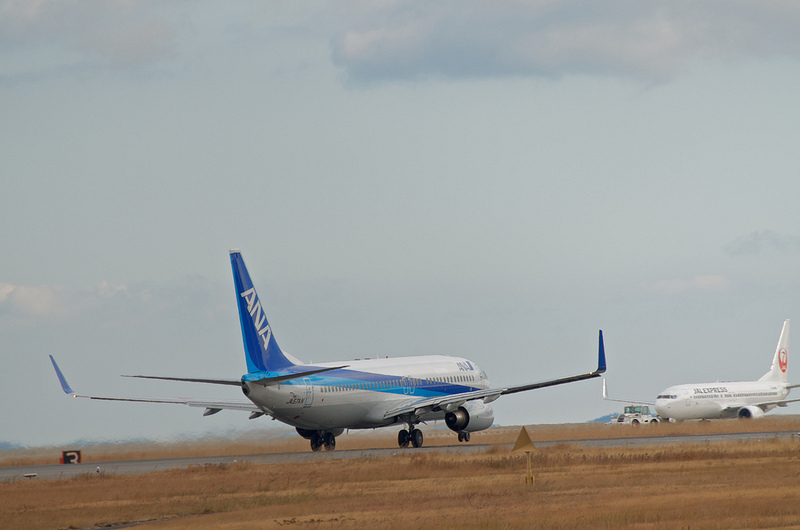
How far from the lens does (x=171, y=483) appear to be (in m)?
30.3

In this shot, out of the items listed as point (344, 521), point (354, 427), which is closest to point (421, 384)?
point (354, 427)

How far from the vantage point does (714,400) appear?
2889 inches

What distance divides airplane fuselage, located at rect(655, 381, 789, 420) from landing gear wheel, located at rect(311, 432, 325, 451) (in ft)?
111

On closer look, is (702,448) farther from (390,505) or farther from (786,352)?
(786,352)

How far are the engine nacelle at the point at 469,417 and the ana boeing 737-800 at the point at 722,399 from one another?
93.6 feet

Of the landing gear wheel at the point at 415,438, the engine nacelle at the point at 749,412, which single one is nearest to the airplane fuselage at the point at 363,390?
the landing gear wheel at the point at 415,438

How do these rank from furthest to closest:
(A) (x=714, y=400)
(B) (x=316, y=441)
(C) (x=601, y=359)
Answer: (A) (x=714, y=400) < (B) (x=316, y=441) < (C) (x=601, y=359)

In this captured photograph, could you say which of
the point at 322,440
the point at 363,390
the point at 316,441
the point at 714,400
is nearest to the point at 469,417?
the point at 363,390

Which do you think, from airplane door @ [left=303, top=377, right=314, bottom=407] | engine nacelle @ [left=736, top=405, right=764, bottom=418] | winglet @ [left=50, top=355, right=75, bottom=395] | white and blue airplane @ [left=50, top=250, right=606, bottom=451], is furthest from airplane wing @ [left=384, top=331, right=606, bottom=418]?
engine nacelle @ [left=736, top=405, right=764, bottom=418]

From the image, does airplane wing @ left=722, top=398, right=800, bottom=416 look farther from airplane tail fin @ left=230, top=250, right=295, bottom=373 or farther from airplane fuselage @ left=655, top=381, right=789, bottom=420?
airplane tail fin @ left=230, top=250, right=295, bottom=373

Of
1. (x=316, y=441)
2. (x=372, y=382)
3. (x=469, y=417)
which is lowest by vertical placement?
(x=316, y=441)

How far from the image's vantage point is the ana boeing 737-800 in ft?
237

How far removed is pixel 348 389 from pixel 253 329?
5.66 metres

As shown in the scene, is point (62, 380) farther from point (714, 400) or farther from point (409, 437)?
point (714, 400)
